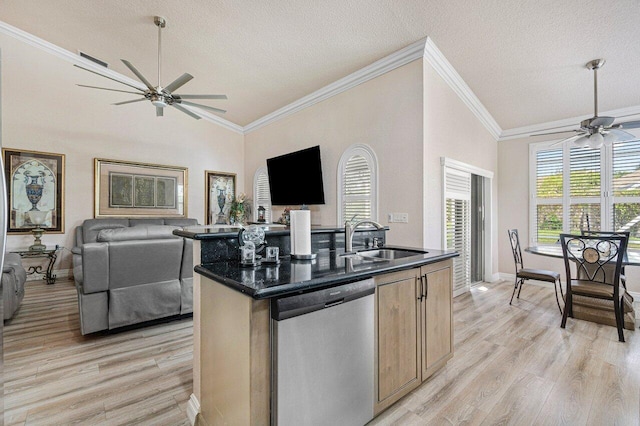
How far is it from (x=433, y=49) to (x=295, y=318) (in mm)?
3612

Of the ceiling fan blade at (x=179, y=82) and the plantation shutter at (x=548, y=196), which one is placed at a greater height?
the ceiling fan blade at (x=179, y=82)

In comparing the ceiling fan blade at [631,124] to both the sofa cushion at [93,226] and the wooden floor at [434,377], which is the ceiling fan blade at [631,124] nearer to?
the wooden floor at [434,377]

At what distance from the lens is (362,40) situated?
3.64m

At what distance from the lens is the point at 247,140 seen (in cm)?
740

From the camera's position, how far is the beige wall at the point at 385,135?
3.66 m

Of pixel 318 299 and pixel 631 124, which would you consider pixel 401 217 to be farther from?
pixel 631 124

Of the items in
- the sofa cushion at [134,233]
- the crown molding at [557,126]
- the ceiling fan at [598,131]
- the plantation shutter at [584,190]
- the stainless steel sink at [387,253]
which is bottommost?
the stainless steel sink at [387,253]

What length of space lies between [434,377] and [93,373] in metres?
2.65

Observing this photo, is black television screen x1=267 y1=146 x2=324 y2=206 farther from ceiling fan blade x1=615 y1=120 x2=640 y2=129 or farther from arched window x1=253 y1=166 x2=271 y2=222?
ceiling fan blade x1=615 y1=120 x2=640 y2=129

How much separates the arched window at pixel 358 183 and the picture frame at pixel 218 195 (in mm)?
3580

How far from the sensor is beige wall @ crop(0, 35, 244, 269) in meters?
4.94

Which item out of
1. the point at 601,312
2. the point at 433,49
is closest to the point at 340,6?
the point at 433,49

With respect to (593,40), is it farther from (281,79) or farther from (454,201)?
(281,79)

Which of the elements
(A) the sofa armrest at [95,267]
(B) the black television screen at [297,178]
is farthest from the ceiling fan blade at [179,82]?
(B) the black television screen at [297,178]
